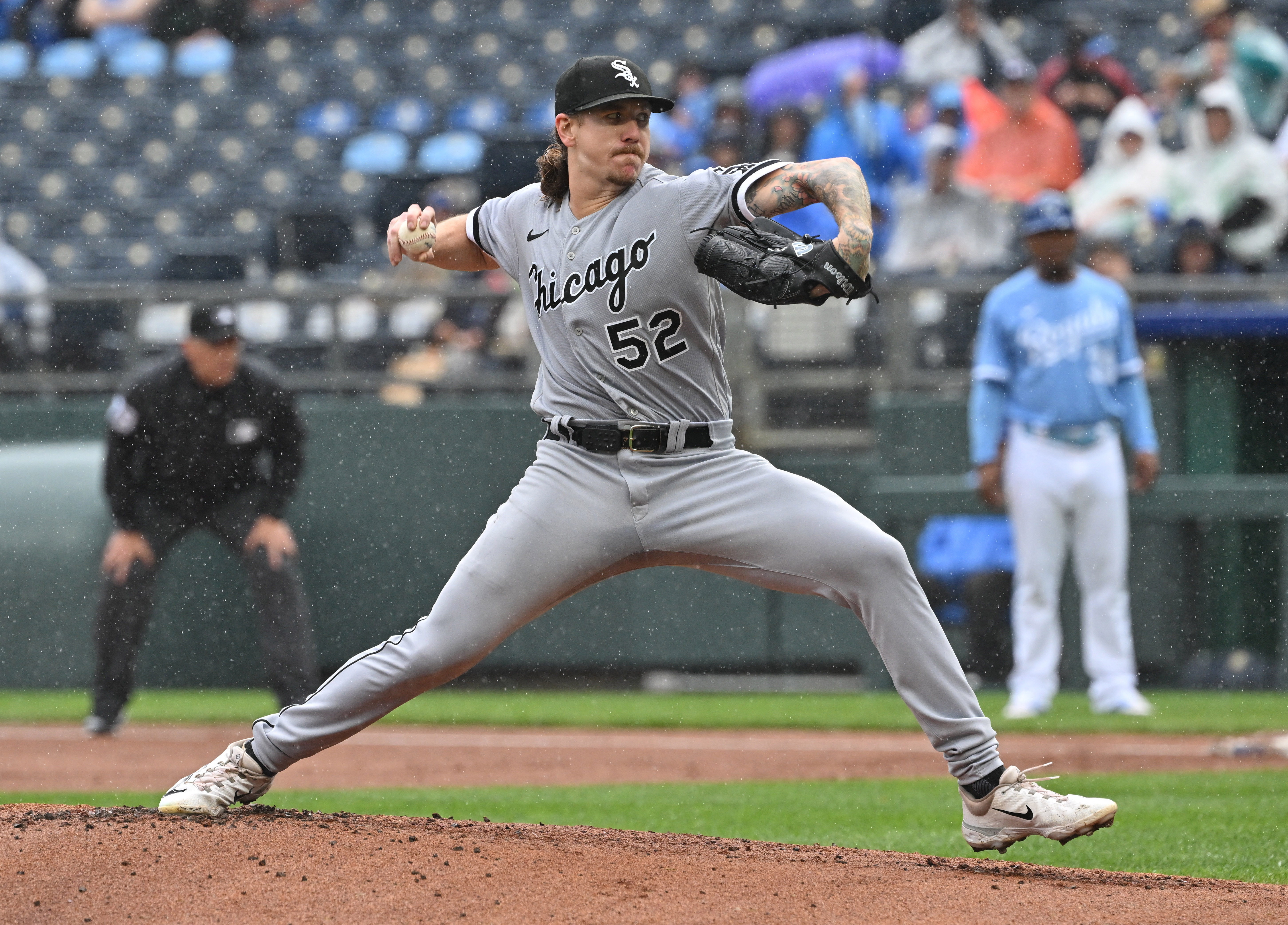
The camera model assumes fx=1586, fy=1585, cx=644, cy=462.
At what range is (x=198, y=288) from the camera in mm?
9297

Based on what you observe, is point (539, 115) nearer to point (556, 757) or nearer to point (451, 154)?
point (451, 154)

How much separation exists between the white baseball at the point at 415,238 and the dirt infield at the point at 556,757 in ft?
8.28

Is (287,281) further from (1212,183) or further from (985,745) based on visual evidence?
(985,745)

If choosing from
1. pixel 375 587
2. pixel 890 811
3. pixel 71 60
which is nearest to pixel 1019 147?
pixel 375 587

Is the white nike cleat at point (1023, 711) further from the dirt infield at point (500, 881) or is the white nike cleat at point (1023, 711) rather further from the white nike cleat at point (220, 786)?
the white nike cleat at point (220, 786)

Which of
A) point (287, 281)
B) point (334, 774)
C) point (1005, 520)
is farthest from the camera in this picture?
point (287, 281)

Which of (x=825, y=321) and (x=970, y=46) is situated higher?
(x=970, y=46)

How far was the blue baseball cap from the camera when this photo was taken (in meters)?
7.43

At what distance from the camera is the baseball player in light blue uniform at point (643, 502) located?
352cm

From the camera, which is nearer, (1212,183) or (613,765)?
(613,765)

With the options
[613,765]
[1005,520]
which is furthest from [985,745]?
[1005,520]

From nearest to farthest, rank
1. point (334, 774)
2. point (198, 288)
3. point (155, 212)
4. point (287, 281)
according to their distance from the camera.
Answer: point (334, 774) < point (198, 288) < point (287, 281) < point (155, 212)

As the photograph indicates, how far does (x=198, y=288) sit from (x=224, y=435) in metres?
2.37

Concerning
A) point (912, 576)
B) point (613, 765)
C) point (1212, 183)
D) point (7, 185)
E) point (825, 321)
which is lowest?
point (613, 765)
